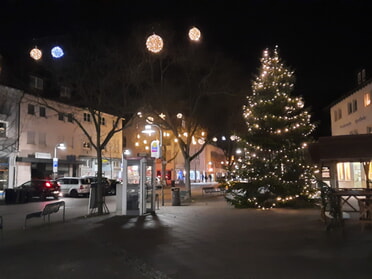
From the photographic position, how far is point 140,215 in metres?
17.3

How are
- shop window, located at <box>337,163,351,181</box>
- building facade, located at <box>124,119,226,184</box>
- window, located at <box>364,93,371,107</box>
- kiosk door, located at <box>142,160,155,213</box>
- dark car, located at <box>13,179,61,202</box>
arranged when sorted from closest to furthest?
kiosk door, located at <box>142,160,155,213</box> → window, located at <box>364,93,371,107</box> → dark car, located at <box>13,179,61,202</box> → shop window, located at <box>337,163,351,181</box> → building facade, located at <box>124,119,226,184</box>

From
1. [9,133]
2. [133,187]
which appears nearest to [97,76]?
[133,187]

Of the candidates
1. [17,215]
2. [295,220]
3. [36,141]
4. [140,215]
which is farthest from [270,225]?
[36,141]

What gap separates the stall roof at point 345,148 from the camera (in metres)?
13.3

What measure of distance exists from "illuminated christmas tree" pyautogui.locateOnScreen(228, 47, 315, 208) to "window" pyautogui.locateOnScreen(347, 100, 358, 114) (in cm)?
1182

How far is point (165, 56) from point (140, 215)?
1188cm

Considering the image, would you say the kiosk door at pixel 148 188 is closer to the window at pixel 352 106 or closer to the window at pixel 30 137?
the window at pixel 352 106

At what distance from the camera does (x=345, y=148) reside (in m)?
13.5

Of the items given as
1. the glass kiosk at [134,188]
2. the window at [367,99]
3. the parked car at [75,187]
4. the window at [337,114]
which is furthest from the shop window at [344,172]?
the parked car at [75,187]

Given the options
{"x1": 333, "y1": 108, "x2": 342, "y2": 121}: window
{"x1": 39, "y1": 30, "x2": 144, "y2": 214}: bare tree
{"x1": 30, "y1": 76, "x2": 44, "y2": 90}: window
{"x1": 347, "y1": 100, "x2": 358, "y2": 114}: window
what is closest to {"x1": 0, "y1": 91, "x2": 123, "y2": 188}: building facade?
{"x1": 30, "y1": 76, "x2": 44, "y2": 90}: window

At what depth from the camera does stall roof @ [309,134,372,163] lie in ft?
43.8

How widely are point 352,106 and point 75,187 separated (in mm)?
23223

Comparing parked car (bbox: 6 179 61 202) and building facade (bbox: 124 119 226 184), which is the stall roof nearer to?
parked car (bbox: 6 179 61 202)

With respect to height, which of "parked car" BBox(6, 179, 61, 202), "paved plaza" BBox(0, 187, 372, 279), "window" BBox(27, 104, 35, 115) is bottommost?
"paved plaza" BBox(0, 187, 372, 279)
